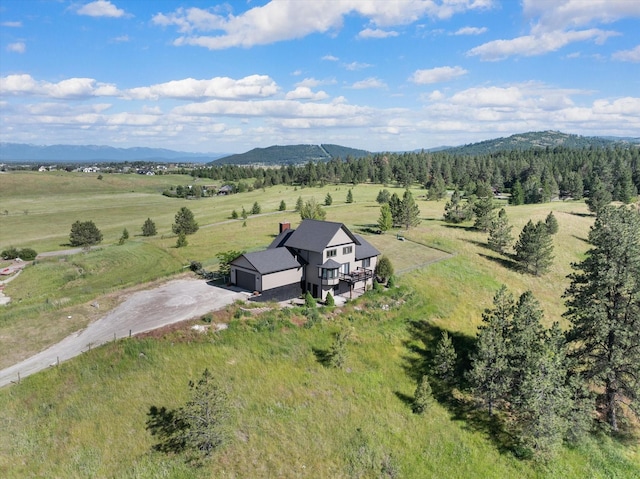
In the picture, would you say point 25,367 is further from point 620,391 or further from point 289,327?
point 620,391

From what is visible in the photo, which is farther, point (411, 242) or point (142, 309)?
point (411, 242)

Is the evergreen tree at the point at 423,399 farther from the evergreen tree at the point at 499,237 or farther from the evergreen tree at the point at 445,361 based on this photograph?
the evergreen tree at the point at 499,237

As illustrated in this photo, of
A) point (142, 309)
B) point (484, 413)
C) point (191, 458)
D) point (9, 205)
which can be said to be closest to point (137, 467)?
point (191, 458)

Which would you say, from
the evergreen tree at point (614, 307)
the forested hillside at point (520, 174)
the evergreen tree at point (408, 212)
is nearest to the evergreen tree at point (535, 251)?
the evergreen tree at point (408, 212)

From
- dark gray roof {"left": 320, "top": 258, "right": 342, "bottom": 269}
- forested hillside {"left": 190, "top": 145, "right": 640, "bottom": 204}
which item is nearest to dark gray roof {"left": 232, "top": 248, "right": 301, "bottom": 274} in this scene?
dark gray roof {"left": 320, "top": 258, "right": 342, "bottom": 269}

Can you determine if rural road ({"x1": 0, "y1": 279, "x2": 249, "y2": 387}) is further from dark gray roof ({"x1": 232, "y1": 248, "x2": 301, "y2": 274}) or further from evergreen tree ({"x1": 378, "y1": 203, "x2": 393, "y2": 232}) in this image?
evergreen tree ({"x1": 378, "y1": 203, "x2": 393, "y2": 232})

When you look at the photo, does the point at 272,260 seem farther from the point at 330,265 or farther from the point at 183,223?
the point at 183,223
